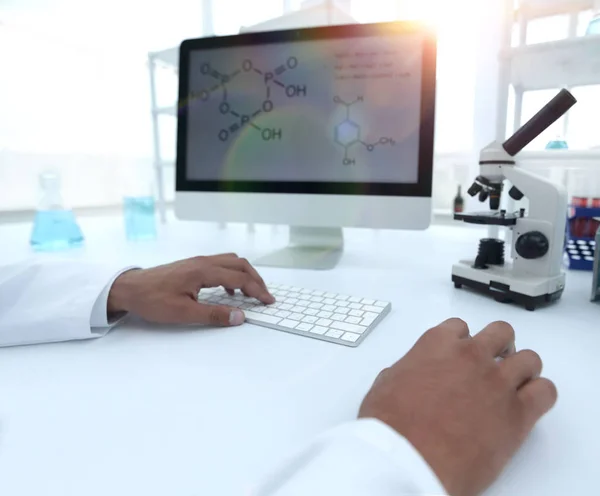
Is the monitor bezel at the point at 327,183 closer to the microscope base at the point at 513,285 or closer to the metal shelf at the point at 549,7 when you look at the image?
the microscope base at the point at 513,285

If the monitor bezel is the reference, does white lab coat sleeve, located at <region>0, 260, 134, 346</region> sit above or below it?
below

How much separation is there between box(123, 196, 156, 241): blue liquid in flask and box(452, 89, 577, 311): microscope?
99cm

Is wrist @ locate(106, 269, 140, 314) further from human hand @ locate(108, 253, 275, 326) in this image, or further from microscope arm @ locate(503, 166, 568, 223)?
microscope arm @ locate(503, 166, 568, 223)

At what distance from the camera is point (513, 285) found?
62 centimetres

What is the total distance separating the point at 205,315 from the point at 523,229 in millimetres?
519

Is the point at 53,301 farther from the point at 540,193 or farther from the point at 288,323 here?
the point at 540,193

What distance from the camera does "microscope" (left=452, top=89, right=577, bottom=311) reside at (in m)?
0.62

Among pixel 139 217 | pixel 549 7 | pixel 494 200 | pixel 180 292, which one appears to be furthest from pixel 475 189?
pixel 139 217

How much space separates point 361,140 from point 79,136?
1.26m

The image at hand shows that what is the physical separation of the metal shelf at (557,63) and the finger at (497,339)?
29.1 inches

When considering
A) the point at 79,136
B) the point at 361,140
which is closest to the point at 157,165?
the point at 79,136

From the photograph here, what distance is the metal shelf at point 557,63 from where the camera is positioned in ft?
2.74

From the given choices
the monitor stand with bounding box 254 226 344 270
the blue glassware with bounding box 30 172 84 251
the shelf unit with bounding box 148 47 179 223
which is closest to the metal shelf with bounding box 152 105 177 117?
the shelf unit with bounding box 148 47 179 223

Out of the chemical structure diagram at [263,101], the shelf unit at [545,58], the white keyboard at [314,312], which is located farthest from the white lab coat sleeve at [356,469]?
the shelf unit at [545,58]
